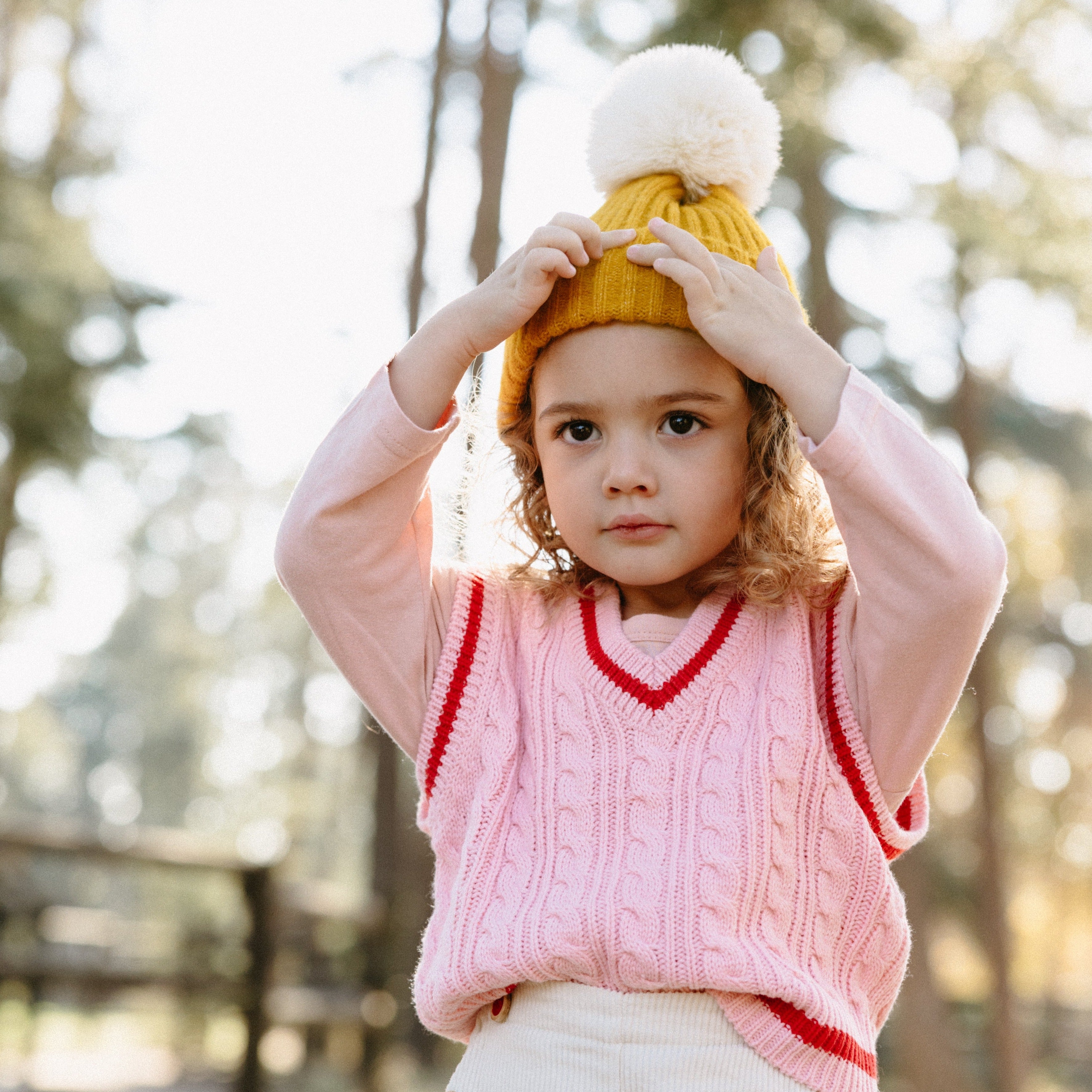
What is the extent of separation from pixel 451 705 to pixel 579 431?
0.39 metres

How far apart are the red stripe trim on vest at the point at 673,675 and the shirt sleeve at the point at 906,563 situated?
0.18m

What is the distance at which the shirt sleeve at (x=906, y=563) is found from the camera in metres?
1.40

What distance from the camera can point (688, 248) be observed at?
4.97 feet

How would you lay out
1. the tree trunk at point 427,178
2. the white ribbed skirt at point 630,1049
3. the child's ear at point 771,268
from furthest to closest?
the tree trunk at point 427,178 → the child's ear at point 771,268 → the white ribbed skirt at point 630,1049

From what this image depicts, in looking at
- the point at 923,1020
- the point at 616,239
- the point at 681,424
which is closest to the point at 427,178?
the point at 923,1020

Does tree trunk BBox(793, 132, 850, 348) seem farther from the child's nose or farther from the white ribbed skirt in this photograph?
the white ribbed skirt

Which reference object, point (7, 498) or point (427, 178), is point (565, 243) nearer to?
point (7, 498)

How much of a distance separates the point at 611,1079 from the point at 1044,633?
15.9 metres

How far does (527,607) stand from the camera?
1.71m

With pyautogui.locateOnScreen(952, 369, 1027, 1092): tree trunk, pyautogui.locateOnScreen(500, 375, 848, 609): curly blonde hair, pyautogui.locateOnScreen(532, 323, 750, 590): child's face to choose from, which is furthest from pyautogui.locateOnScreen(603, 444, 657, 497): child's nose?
pyautogui.locateOnScreen(952, 369, 1027, 1092): tree trunk

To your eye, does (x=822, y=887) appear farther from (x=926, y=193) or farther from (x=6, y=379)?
(x=6, y=379)

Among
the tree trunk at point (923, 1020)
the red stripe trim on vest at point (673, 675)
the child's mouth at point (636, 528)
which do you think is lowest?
the tree trunk at point (923, 1020)

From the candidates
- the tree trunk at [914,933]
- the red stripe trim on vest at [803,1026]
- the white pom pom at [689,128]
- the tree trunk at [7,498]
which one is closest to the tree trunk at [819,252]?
the tree trunk at [914,933]

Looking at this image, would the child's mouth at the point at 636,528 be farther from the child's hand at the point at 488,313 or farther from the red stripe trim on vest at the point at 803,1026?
the red stripe trim on vest at the point at 803,1026
